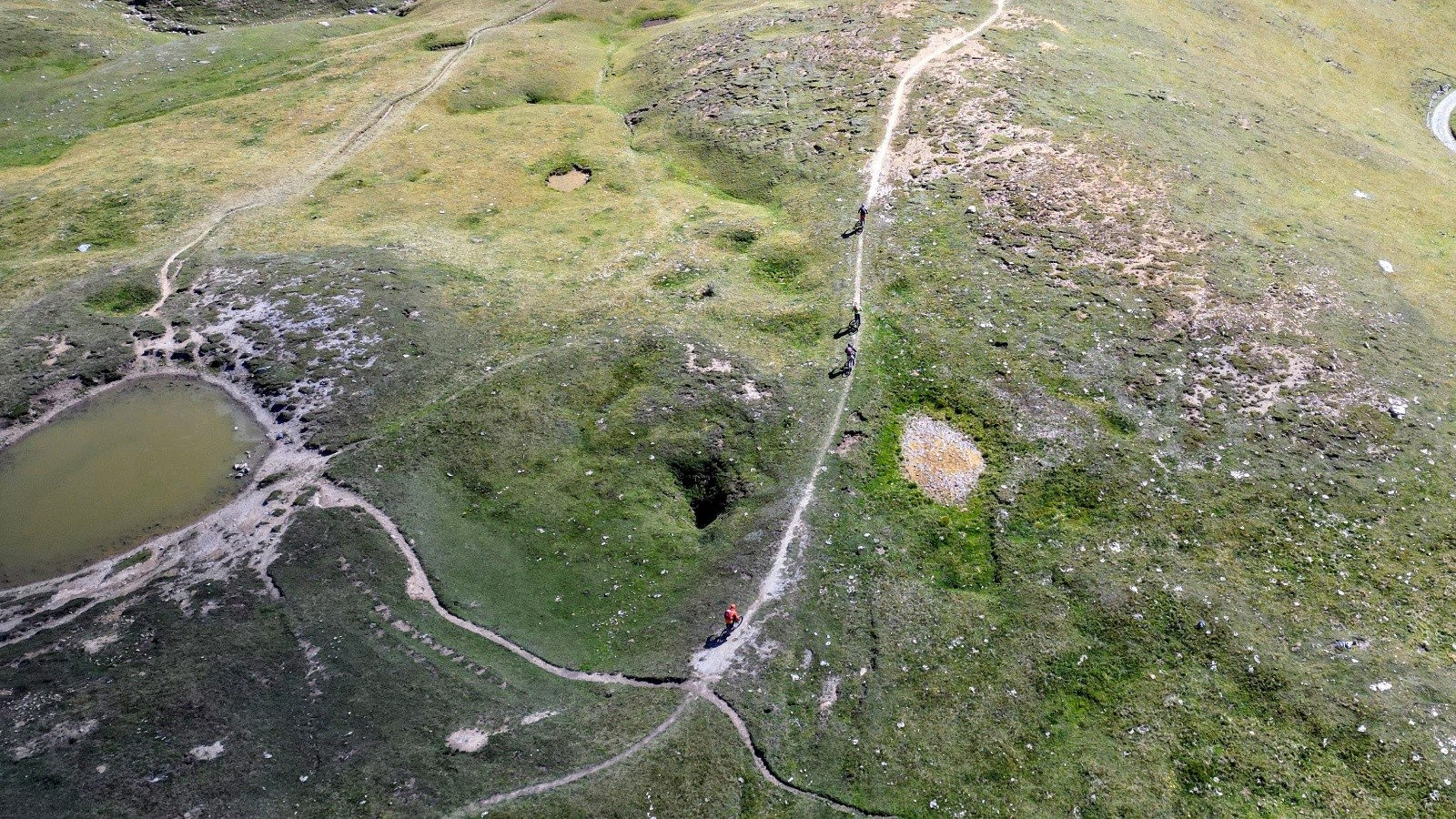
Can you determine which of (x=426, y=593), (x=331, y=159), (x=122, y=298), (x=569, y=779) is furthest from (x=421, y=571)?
(x=331, y=159)

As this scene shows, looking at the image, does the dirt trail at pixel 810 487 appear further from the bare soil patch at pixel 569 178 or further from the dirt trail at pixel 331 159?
the dirt trail at pixel 331 159

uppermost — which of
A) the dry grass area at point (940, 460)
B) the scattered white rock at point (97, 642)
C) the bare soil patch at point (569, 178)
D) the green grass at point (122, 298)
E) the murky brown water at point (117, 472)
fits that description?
the green grass at point (122, 298)

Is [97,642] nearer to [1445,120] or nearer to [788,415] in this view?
[788,415]

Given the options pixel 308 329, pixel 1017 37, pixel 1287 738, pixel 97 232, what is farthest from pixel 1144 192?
pixel 97 232

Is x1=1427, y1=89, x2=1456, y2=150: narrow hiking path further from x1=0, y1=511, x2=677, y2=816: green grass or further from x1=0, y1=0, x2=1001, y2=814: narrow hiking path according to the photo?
x1=0, y1=511, x2=677, y2=816: green grass

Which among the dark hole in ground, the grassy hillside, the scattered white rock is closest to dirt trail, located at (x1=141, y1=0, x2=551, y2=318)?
the grassy hillside

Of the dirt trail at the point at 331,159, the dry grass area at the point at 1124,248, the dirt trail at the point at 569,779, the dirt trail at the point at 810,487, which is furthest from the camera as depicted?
the dirt trail at the point at 331,159

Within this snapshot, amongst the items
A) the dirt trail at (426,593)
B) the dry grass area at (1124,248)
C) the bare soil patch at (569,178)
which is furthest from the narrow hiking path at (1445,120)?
the dirt trail at (426,593)
